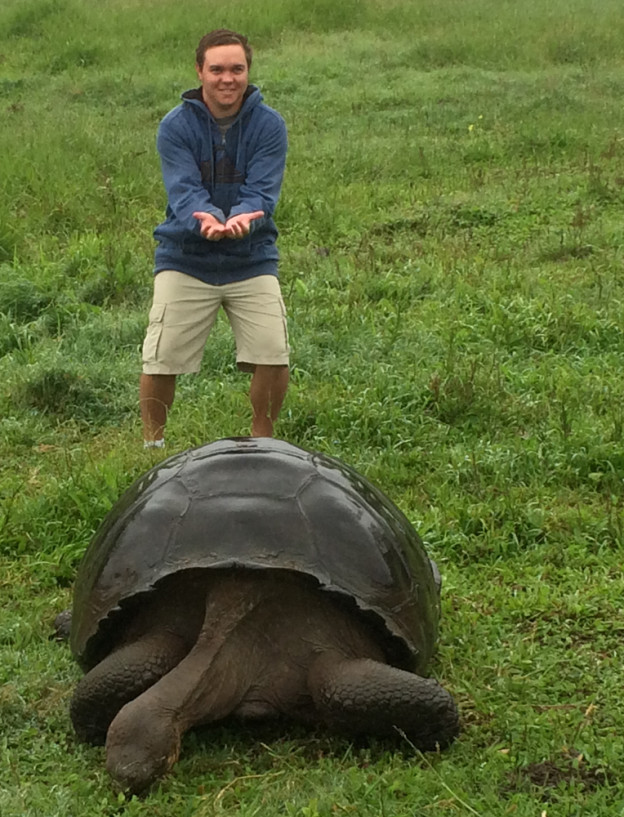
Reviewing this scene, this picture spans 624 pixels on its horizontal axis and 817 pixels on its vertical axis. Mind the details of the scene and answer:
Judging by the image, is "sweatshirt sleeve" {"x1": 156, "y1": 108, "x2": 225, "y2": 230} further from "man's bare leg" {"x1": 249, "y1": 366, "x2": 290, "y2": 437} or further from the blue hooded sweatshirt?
"man's bare leg" {"x1": 249, "y1": 366, "x2": 290, "y2": 437}

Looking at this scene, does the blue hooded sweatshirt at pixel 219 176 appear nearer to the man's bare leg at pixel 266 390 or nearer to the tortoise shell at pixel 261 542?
the man's bare leg at pixel 266 390

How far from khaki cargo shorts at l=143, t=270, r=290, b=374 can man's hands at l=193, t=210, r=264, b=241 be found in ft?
1.41

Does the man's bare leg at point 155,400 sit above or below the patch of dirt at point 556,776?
above

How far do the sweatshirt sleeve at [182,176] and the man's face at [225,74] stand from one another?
0.66 ft

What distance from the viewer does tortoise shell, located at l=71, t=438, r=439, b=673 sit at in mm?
3309

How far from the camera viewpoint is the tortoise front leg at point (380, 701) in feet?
10.5

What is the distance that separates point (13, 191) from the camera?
9.98 meters

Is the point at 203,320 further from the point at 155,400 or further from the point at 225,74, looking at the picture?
the point at 225,74

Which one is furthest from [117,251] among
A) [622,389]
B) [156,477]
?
[156,477]

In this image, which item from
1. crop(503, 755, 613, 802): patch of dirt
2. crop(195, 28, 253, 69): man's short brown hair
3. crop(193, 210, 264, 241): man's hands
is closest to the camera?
crop(503, 755, 613, 802): patch of dirt

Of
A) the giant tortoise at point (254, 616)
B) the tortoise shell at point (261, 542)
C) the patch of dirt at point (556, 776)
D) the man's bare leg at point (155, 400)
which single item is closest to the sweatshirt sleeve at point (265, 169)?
the man's bare leg at point (155, 400)

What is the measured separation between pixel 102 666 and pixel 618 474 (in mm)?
2669

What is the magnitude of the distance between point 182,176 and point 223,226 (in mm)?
387

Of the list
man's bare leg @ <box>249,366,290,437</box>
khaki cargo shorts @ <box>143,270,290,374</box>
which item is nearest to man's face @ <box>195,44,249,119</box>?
khaki cargo shorts @ <box>143,270,290,374</box>
